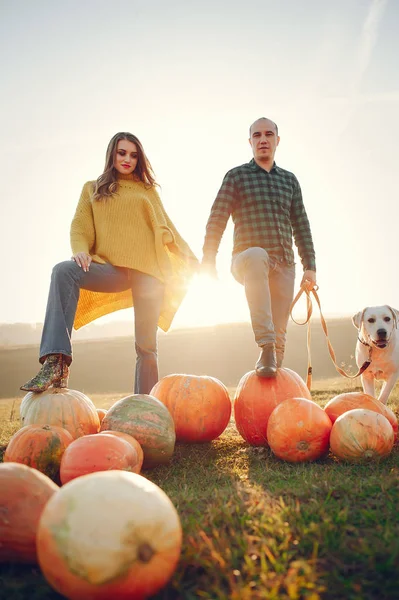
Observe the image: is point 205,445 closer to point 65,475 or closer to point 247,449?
point 247,449

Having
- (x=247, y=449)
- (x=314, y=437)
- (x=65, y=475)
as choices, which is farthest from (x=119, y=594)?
(x=247, y=449)

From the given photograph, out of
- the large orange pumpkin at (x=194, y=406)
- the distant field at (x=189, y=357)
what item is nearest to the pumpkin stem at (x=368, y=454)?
the large orange pumpkin at (x=194, y=406)

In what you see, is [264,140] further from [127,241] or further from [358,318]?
[358,318]

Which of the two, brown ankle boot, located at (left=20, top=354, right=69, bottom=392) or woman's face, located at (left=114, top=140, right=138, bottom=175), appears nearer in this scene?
brown ankle boot, located at (left=20, top=354, right=69, bottom=392)

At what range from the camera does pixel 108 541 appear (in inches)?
59.4

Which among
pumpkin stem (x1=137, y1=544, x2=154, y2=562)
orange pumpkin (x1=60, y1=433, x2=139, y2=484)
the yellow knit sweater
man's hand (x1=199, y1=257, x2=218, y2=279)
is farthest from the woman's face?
pumpkin stem (x1=137, y1=544, x2=154, y2=562)

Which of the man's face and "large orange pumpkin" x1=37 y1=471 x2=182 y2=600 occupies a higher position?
the man's face

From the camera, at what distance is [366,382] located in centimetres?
570

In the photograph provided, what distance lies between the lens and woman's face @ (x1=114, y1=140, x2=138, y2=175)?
501 centimetres

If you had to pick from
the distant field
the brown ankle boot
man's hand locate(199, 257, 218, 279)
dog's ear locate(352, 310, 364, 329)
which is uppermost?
man's hand locate(199, 257, 218, 279)

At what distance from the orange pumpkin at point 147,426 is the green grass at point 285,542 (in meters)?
0.57

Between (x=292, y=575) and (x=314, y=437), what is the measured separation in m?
2.10

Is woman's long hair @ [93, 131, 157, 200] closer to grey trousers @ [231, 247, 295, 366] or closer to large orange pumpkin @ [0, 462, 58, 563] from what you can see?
grey trousers @ [231, 247, 295, 366]

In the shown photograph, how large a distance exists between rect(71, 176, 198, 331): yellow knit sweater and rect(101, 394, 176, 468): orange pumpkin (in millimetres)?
1728
